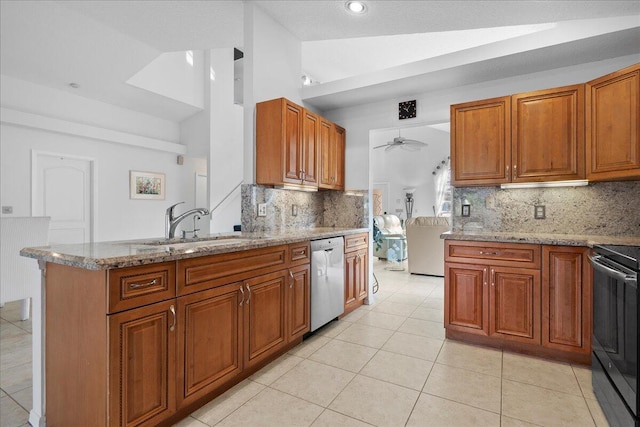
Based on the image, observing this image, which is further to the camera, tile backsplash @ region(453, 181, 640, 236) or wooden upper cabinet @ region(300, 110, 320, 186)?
wooden upper cabinet @ region(300, 110, 320, 186)

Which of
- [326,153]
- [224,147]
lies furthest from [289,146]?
[224,147]

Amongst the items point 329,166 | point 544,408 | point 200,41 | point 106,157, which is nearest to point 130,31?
point 200,41

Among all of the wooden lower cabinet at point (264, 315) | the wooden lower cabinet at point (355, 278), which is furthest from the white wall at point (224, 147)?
the wooden lower cabinet at point (264, 315)

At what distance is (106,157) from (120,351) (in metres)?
5.39

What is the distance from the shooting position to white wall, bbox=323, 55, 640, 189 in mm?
2861

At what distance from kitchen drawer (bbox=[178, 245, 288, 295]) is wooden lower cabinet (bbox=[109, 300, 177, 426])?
0.49 ft

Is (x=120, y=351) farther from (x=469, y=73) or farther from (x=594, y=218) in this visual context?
(x=594, y=218)

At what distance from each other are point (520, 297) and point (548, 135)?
4.62 feet

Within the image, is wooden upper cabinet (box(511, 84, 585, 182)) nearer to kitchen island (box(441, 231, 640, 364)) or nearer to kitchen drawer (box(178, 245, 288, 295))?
kitchen island (box(441, 231, 640, 364))

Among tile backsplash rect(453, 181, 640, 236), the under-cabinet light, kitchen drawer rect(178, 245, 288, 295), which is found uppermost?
the under-cabinet light

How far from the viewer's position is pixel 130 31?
3.42 meters

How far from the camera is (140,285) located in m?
1.45

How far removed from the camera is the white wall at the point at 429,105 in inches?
113

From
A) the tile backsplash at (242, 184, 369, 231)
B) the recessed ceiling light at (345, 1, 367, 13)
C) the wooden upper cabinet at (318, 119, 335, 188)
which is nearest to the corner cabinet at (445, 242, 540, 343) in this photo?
the tile backsplash at (242, 184, 369, 231)
